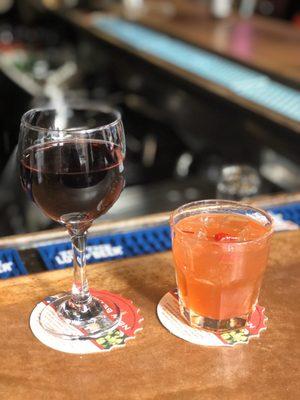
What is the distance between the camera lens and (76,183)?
795 mm

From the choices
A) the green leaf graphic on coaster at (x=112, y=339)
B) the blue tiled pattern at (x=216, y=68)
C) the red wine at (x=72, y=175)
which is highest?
the red wine at (x=72, y=175)

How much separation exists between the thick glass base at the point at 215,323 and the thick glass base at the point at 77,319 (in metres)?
0.10

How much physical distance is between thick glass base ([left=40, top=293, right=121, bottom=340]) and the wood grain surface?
0.03m

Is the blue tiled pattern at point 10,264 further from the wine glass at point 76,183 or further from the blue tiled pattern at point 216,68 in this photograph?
the blue tiled pattern at point 216,68

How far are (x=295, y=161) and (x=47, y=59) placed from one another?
96.7 inches

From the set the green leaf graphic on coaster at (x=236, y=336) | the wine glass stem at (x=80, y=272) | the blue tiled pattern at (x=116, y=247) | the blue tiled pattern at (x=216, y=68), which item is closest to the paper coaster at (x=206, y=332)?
the green leaf graphic on coaster at (x=236, y=336)

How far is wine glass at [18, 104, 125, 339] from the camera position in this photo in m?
0.79

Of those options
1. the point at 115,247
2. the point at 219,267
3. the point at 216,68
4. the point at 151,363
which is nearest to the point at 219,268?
the point at 219,267

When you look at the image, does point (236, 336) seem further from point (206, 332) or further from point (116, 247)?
point (116, 247)

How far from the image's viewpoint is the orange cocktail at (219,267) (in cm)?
81

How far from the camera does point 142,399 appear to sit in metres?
0.71

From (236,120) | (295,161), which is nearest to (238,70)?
(236,120)

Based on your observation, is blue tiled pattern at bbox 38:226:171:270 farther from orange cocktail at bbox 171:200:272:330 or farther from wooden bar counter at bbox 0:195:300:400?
orange cocktail at bbox 171:200:272:330

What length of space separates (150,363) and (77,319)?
137 millimetres
